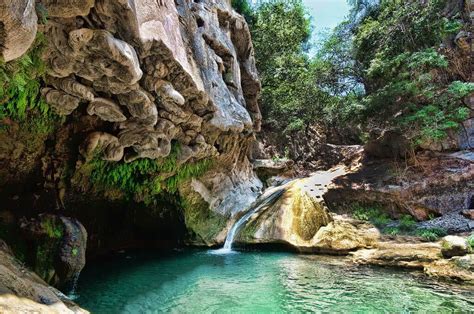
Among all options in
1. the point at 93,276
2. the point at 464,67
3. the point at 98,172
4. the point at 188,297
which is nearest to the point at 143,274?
the point at 93,276

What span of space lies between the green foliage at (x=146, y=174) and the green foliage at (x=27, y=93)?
1891 mm

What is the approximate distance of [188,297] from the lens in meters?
7.21

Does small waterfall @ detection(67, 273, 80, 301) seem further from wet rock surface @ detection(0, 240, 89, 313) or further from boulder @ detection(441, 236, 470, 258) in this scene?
boulder @ detection(441, 236, 470, 258)

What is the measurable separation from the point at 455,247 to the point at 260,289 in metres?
5.80

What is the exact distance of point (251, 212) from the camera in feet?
47.1

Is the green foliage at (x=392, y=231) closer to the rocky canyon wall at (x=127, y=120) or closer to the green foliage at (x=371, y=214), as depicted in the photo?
the green foliage at (x=371, y=214)

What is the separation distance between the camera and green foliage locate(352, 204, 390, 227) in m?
12.5

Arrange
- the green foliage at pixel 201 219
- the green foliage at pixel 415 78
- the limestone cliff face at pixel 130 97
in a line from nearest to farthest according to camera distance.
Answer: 1. the limestone cliff face at pixel 130 97
2. the green foliage at pixel 415 78
3. the green foliage at pixel 201 219

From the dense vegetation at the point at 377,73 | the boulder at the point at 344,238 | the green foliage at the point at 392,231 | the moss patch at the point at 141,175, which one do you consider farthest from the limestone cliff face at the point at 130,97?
the dense vegetation at the point at 377,73

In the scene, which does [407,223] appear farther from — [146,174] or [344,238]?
[146,174]

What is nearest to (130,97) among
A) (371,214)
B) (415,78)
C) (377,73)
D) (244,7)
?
(371,214)

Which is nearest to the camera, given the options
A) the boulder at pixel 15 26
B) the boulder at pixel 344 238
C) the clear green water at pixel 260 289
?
the boulder at pixel 15 26

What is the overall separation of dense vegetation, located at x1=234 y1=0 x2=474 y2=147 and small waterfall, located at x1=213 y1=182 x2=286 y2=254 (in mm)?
5166

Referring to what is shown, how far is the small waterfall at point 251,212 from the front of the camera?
42.4 feet
